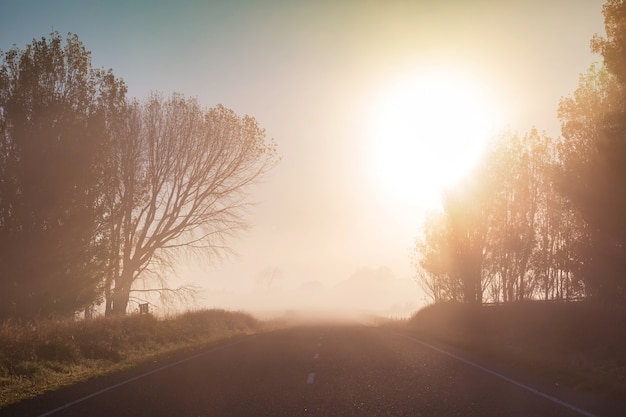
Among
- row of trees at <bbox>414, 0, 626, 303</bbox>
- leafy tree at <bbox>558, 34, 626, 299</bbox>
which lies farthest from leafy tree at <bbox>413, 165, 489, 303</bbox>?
leafy tree at <bbox>558, 34, 626, 299</bbox>

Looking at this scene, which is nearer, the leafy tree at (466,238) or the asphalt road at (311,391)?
the asphalt road at (311,391)

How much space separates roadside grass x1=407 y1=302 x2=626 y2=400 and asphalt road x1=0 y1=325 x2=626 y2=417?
153cm

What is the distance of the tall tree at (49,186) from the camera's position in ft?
72.9

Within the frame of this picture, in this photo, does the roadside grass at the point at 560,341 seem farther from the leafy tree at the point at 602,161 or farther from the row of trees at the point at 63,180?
the row of trees at the point at 63,180

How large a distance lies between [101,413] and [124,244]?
24.9m

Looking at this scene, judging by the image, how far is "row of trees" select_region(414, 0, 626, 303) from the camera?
869 inches

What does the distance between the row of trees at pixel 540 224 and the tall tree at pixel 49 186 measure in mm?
23223

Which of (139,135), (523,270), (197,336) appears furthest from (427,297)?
(139,135)

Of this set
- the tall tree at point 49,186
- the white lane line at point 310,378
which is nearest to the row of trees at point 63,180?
the tall tree at point 49,186

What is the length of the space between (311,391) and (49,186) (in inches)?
735

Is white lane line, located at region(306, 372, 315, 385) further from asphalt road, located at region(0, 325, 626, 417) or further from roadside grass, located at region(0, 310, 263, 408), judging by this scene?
roadside grass, located at region(0, 310, 263, 408)

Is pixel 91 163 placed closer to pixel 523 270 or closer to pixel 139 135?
pixel 139 135

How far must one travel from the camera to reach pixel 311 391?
9.92 meters

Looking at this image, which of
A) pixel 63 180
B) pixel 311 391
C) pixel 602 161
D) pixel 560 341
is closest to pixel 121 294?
pixel 63 180
